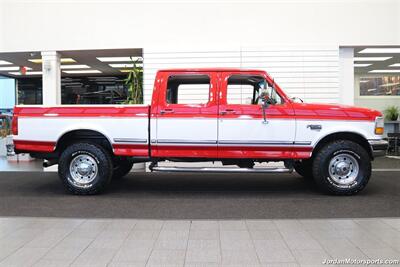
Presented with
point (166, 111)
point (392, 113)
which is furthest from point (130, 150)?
point (392, 113)

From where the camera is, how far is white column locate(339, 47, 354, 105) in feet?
38.8

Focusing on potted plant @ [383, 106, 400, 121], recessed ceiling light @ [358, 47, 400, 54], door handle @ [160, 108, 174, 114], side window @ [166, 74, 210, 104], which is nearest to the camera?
door handle @ [160, 108, 174, 114]

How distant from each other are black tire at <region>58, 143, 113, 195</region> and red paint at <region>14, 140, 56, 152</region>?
0.25 meters

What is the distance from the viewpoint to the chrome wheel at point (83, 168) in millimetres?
7113

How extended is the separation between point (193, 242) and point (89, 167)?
10.5 ft

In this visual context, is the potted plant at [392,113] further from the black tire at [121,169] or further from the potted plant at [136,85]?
the black tire at [121,169]

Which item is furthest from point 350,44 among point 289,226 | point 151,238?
point 151,238

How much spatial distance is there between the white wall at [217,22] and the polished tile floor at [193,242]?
7227 mm

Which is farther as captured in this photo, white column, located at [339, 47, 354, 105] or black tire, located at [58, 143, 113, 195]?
white column, located at [339, 47, 354, 105]

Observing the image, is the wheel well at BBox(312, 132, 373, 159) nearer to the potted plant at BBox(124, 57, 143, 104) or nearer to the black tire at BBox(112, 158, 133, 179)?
the black tire at BBox(112, 158, 133, 179)

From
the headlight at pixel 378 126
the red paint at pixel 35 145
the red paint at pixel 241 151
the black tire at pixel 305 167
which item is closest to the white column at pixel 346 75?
the black tire at pixel 305 167

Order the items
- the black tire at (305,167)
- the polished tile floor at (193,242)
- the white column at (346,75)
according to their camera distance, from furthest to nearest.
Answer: the white column at (346,75), the black tire at (305,167), the polished tile floor at (193,242)

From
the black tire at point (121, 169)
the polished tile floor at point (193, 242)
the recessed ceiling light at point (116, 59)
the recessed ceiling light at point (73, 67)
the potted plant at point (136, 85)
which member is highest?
the recessed ceiling light at point (73, 67)

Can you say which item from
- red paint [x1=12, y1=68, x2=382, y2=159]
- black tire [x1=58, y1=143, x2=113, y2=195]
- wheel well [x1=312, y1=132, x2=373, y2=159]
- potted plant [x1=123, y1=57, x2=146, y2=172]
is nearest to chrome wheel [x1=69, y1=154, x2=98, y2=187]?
black tire [x1=58, y1=143, x2=113, y2=195]
